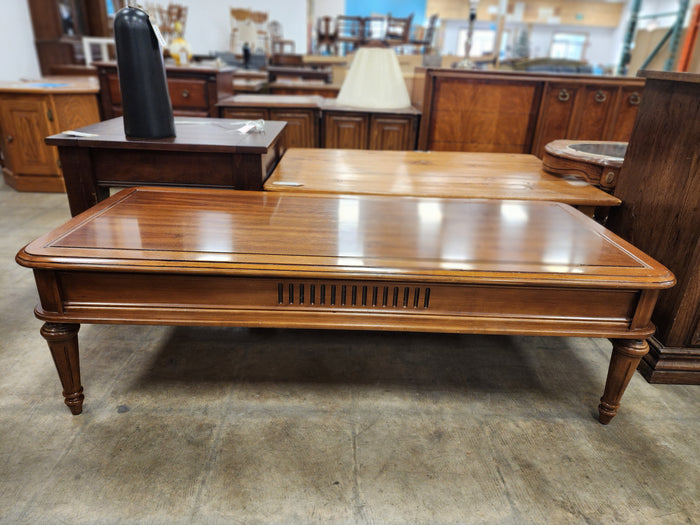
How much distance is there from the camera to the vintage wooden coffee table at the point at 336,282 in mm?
1147

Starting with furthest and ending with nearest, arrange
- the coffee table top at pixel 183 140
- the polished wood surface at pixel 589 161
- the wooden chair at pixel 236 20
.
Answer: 1. the wooden chair at pixel 236 20
2. the polished wood surface at pixel 589 161
3. the coffee table top at pixel 183 140

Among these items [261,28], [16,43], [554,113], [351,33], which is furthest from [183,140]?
[261,28]

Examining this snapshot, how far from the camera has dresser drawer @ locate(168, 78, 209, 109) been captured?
→ 11.5 feet

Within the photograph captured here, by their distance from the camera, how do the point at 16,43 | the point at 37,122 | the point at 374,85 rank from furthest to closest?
the point at 16,43 → the point at 37,122 → the point at 374,85

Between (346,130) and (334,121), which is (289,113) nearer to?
(334,121)

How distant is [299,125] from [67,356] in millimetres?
2603

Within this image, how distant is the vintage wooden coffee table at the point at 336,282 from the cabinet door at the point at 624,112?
2838mm

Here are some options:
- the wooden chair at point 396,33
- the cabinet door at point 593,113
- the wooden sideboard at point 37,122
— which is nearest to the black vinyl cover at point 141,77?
the wooden sideboard at point 37,122

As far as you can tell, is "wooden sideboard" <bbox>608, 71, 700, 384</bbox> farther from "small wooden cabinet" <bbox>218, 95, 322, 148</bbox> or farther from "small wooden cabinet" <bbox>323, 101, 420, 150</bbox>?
"small wooden cabinet" <bbox>218, 95, 322, 148</bbox>

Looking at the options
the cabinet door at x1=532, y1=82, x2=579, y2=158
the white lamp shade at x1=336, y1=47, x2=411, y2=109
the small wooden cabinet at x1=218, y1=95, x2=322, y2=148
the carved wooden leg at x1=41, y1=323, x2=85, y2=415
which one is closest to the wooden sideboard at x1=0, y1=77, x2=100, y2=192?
the small wooden cabinet at x1=218, y1=95, x2=322, y2=148

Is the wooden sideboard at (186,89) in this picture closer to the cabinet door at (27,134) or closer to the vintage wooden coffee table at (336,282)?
the cabinet door at (27,134)

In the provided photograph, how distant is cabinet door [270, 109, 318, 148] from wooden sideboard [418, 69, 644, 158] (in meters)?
0.84

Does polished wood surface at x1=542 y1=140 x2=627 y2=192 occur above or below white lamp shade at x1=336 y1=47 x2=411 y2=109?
below

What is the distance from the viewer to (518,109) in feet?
11.6
